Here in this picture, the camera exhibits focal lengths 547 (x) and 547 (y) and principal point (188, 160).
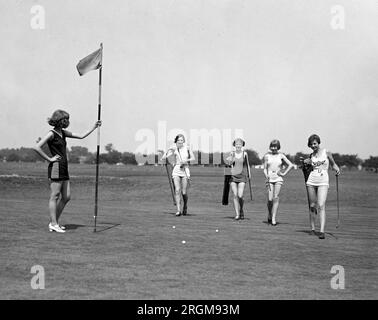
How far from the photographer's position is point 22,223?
13.1m

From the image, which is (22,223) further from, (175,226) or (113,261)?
(113,261)

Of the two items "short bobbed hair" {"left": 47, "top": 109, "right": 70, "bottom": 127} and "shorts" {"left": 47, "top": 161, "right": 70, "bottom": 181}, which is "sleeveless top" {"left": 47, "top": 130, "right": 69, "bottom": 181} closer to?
"shorts" {"left": 47, "top": 161, "right": 70, "bottom": 181}

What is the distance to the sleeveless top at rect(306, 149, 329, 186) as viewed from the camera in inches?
488

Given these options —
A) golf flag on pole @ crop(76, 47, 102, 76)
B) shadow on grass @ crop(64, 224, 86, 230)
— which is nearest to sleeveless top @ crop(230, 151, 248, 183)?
shadow on grass @ crop(64, 224, 86, 230)

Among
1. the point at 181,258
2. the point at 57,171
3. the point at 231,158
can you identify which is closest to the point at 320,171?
the point at 231,158

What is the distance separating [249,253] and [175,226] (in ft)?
13.7

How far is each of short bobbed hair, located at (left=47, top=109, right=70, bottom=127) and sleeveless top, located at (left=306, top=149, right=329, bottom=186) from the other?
5609 millimetres

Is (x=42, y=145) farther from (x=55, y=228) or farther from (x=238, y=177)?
(x=238, y=177)

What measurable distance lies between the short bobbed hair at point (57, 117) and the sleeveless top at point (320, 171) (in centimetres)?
561

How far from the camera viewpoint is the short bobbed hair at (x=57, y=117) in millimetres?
11328

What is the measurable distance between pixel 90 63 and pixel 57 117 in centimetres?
210

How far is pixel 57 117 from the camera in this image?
1134 cm

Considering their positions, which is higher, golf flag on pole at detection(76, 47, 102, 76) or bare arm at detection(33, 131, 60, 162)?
golf flag on pole at detection(76, 47, 102, 76)
